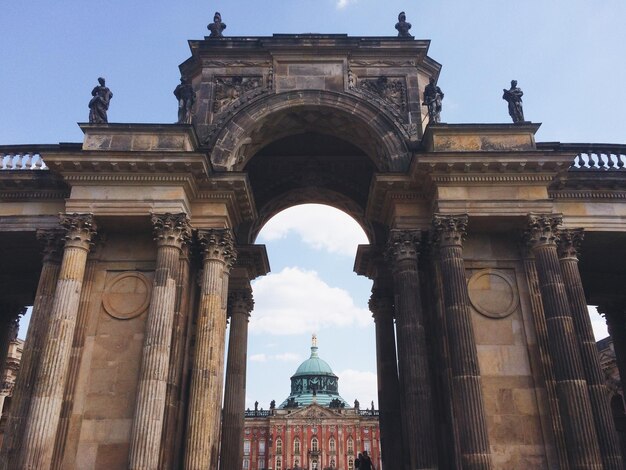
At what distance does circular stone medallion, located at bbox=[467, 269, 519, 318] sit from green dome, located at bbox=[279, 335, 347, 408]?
337ft

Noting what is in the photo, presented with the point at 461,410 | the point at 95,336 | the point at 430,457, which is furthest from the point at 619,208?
the point at 95,336

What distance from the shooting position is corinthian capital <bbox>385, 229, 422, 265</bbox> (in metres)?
20.2

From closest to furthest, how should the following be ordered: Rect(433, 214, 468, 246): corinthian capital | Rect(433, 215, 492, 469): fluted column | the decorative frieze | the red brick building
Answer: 1. Rect(433, 215, 492, 469): fluted column
2. Rect(433, 214, 468, 246): corinthian capital
3. the decorative frieze
4. the red brick building

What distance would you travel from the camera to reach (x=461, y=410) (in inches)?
673

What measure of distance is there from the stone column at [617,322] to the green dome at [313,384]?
310 feet

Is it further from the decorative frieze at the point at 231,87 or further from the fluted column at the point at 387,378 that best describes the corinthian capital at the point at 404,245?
the decorative frieze at the point at 231,87

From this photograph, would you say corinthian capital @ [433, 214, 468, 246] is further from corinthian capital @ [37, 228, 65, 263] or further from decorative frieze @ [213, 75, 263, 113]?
corinthian capital @ [37, 228, 65, 263]

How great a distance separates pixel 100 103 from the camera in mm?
21891

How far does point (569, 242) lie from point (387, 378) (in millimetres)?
9967

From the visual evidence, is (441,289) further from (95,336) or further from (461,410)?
(95,336)

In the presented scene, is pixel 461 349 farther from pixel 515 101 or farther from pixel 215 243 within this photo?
pixel 515 101

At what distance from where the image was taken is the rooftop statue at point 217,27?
2506 centimetres

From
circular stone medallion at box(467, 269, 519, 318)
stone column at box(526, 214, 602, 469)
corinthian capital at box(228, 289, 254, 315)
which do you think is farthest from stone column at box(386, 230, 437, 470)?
corinthian capital at box(228, 289, 254, 315)

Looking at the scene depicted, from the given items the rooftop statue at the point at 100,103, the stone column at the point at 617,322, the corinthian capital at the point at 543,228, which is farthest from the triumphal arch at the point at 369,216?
the stone column at the point at 617,322
